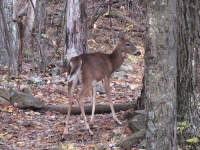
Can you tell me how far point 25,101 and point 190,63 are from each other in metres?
4.10

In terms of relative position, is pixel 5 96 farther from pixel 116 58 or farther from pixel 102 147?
pixel 102 147

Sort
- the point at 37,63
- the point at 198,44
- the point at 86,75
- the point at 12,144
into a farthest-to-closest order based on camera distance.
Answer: the point at 37,63 < the point at 86,75 < the point at 12,144 < the point at 198,44

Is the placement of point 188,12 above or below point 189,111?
above

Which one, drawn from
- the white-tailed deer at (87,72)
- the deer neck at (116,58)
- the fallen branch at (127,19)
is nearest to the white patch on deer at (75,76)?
the white-tailed deer at (87,72)

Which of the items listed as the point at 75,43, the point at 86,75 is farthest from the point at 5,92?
the point at 75,43

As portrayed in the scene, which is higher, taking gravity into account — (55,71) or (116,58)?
(116,58)

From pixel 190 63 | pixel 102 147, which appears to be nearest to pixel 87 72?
pixel 102 147

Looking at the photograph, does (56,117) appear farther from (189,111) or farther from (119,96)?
(189,111)

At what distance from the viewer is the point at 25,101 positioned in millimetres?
8203

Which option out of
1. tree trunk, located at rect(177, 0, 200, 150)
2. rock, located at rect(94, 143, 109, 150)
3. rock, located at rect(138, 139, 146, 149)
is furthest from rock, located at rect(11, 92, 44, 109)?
tree trunk, located at rect(177, 0, 200, 150)

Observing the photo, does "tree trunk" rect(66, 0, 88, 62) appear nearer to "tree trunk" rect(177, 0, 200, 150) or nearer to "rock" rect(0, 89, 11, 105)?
"rock" rect(0, 89, 11, 105)

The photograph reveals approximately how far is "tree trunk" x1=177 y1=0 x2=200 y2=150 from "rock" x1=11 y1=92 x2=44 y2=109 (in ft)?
12.5

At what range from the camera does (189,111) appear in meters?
5.23

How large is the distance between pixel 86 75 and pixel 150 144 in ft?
9.90
